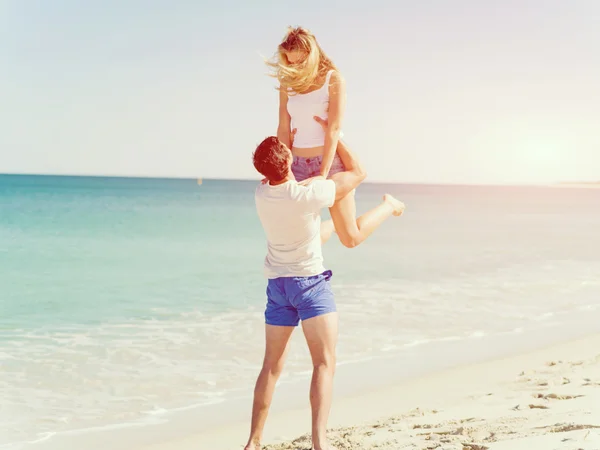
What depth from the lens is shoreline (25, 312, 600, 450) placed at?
5.25 metres

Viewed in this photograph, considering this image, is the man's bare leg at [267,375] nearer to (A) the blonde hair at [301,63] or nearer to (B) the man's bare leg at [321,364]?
(B) the man's bare leg at [321,364]

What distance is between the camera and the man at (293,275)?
12.1 ft

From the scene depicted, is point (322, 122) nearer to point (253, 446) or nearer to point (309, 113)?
point (309, 113)

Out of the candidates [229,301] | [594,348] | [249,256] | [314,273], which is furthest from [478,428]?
[249,256]

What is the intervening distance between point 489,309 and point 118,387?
6034mm

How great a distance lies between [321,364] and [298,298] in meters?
0.40

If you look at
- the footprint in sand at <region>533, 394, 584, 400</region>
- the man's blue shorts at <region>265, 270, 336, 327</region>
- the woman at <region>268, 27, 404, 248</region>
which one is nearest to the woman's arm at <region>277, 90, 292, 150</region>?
the woman at <region>268, 27, 404, 248</region>

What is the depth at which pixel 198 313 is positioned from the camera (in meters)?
10.2

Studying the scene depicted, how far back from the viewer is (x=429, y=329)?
9.06 m

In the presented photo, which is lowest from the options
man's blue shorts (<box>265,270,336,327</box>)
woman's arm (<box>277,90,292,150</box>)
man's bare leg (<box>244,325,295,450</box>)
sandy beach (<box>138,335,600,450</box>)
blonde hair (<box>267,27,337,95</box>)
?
sandy beach (<box>138,335,600,450</box>)

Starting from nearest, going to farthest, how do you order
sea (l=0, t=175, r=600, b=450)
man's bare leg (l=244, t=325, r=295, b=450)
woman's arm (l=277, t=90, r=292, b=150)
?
1. man's bare leg (l=244, t=325, r=295, b=450)
2. woman's arm (l=277, t=90, r=292, b=150)
3. sea (l=0, t=175, r=600, b=450)

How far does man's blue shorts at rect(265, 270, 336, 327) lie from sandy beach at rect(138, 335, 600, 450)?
984 millimetres

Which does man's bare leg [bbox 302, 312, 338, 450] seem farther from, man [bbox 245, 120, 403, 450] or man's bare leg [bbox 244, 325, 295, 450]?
man's bare leg [bbox 244, 325, 295, 450]

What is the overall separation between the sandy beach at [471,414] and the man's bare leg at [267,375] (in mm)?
574
